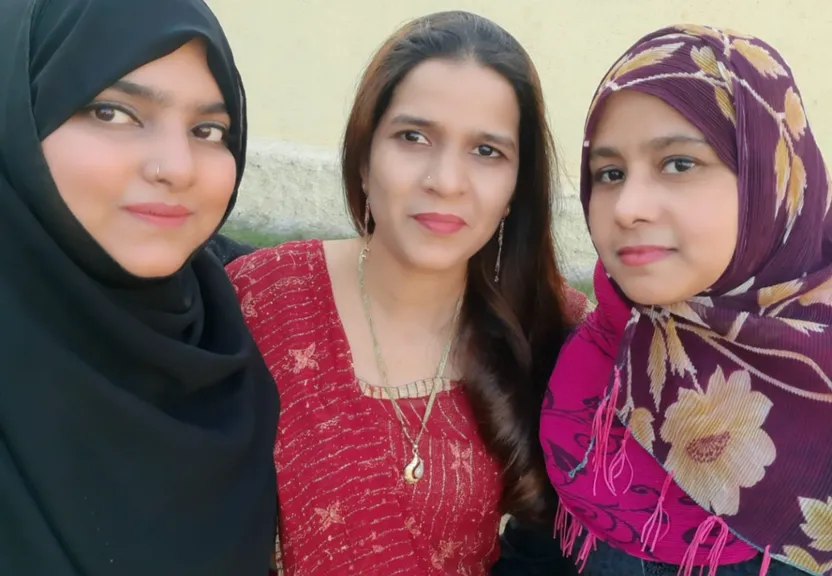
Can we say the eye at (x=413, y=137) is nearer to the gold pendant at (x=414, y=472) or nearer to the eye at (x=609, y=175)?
the eye at (x=609, y=175)

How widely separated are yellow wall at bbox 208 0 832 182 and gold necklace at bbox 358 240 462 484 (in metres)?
1.99

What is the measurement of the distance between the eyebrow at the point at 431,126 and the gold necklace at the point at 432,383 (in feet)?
1.12

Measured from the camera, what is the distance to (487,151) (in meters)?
1.38

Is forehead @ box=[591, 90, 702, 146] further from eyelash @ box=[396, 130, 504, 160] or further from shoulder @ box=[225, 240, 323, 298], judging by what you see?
shoulder @ box=[225, 240, 323, 298]

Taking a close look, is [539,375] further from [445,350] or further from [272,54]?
[272,54]

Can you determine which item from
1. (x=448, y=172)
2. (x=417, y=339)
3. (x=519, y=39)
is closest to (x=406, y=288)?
(x=417, y=339)

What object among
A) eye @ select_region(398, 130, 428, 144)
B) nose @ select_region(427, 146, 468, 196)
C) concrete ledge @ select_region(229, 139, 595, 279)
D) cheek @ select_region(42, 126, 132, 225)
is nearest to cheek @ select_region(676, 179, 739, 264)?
nose @ select_region(427, 146, 468, 196)

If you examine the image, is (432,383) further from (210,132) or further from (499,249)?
(210,132)

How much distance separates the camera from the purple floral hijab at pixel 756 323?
994 mm

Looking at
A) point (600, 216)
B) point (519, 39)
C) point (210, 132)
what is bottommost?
point (600, 216)

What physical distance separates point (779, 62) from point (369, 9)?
2.82 meters

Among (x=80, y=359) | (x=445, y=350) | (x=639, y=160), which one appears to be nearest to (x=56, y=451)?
(x=80, y=359)

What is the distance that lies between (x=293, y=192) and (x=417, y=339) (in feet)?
→ 7.76

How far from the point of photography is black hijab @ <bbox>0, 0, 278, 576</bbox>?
916mm
